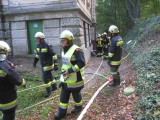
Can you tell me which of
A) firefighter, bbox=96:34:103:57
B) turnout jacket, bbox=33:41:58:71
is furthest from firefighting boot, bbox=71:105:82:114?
firefighter, bbox=96:34:103:57

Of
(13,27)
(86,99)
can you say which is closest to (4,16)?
(13,27)

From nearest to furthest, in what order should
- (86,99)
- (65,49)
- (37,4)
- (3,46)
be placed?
1. (3,46)
2. (65,49)
3. (86,99)
4. (37,4)

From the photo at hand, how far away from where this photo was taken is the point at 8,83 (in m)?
4.67

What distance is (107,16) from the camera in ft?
119

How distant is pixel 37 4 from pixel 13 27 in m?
1.82

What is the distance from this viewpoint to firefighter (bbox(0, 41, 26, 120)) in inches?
175

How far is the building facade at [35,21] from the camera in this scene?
12.0m

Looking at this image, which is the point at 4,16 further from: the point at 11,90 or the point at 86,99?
the point at 11,90

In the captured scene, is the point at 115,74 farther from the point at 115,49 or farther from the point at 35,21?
the point at 35,21

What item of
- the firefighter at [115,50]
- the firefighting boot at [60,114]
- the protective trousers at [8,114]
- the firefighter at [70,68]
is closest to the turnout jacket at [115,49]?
the firefighter at [115,50]

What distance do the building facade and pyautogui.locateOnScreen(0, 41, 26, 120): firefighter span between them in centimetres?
758

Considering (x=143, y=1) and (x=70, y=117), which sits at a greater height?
(x=143, y=1)

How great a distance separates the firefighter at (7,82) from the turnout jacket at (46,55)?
111 inches

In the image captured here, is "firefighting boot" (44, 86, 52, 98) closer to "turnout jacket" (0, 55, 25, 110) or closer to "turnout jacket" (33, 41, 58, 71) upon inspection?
"turnout jacket" (33, 41, 58, 71)
